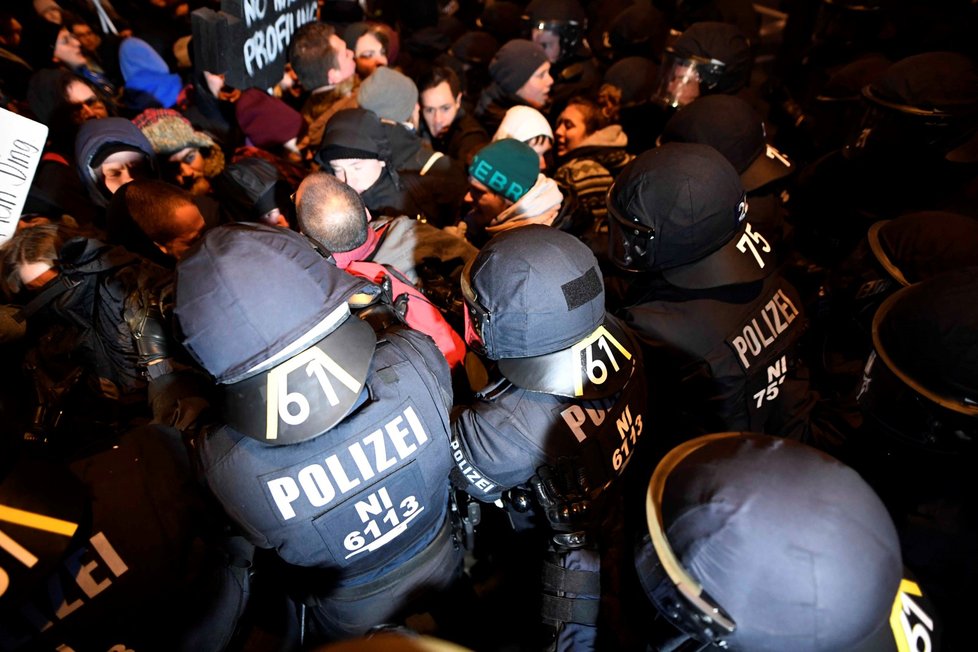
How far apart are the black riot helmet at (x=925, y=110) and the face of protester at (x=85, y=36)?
22.9ft

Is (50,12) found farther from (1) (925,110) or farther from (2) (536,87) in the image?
(1) (925,110)

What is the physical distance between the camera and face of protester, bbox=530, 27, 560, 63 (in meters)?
6.00

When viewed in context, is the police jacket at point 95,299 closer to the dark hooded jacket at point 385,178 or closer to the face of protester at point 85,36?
the dark hooded jacket at point 385,178

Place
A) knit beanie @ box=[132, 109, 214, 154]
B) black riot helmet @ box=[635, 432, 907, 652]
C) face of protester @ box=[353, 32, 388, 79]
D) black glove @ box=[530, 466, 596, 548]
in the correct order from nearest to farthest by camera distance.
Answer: black riot helmet @ box=[635, 432, 907, 652] → black glove @ box=[530, 466, 596, 548] → knit beanie @ box=[132, 109, 214, 154] → face of protester @ box=[353, 32, 388, 79]

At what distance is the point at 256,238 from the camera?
163cm

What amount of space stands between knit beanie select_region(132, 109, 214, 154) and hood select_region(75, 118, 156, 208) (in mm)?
327

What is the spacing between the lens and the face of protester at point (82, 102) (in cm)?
421

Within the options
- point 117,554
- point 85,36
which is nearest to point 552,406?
point 117,554

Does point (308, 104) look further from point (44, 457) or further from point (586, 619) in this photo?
point (586, 619)

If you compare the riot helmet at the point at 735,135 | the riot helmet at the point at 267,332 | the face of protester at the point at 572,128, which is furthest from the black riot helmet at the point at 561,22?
the riot helmet at the point at 267,332

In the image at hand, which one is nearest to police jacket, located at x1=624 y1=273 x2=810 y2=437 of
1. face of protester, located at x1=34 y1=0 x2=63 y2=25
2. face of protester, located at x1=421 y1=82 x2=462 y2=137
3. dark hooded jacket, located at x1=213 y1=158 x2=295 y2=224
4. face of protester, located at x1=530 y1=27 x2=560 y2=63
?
dark hooded jacket, located at x1=213 y1=158 x2=295 y2=224

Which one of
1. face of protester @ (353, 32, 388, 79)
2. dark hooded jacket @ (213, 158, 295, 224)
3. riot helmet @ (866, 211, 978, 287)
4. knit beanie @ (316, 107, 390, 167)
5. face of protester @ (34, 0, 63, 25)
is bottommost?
riot helmet @ (866, 211, 978, 287)

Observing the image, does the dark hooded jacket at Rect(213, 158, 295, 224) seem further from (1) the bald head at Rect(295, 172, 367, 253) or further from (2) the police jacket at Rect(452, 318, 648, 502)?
(2) the police jacket at Rect(452, 318, 648, 502)

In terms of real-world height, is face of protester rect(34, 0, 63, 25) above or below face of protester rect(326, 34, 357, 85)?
above
